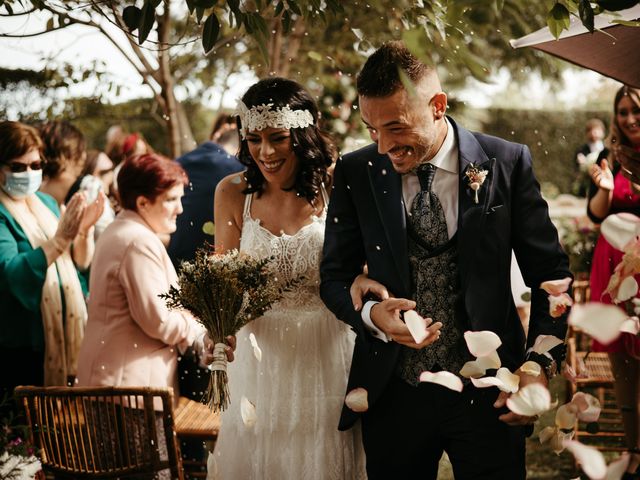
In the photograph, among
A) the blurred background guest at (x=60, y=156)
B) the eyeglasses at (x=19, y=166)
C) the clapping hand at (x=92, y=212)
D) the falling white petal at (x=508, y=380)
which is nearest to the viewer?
the falling white petal at (x=508, y=380)

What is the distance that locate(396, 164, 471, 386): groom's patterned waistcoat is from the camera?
243 cm

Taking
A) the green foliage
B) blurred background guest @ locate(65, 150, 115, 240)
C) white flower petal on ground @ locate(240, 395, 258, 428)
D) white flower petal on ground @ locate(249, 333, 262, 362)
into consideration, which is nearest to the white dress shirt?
white flower petal on ground @ locate(249, 333, 262, 362)

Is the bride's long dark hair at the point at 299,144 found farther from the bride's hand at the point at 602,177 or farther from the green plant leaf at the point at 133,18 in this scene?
the bride's hand at the point at 602,177

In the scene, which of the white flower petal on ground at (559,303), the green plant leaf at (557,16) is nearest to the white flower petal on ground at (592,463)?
the white flower petal on ground at (559,303)

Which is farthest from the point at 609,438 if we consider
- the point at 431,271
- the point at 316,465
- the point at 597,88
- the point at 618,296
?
the point at 597,88

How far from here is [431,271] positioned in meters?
2.44

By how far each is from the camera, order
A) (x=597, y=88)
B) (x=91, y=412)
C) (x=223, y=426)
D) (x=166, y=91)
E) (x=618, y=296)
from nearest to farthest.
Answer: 1. (x=618, y=296)
2. (x=91, y=412)
3. (x=223, y=426)
4. (x=166, y=91)
5. (x=597, y=88)

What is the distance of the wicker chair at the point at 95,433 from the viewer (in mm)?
2846

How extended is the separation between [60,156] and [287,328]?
103 inches

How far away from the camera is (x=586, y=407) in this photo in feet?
5.70

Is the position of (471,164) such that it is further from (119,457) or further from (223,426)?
(119,457)

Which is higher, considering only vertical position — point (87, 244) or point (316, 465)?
point (87, 244)

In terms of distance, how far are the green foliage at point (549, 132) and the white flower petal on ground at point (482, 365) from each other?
56.5 ft

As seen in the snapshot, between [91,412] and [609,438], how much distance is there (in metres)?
3.95
